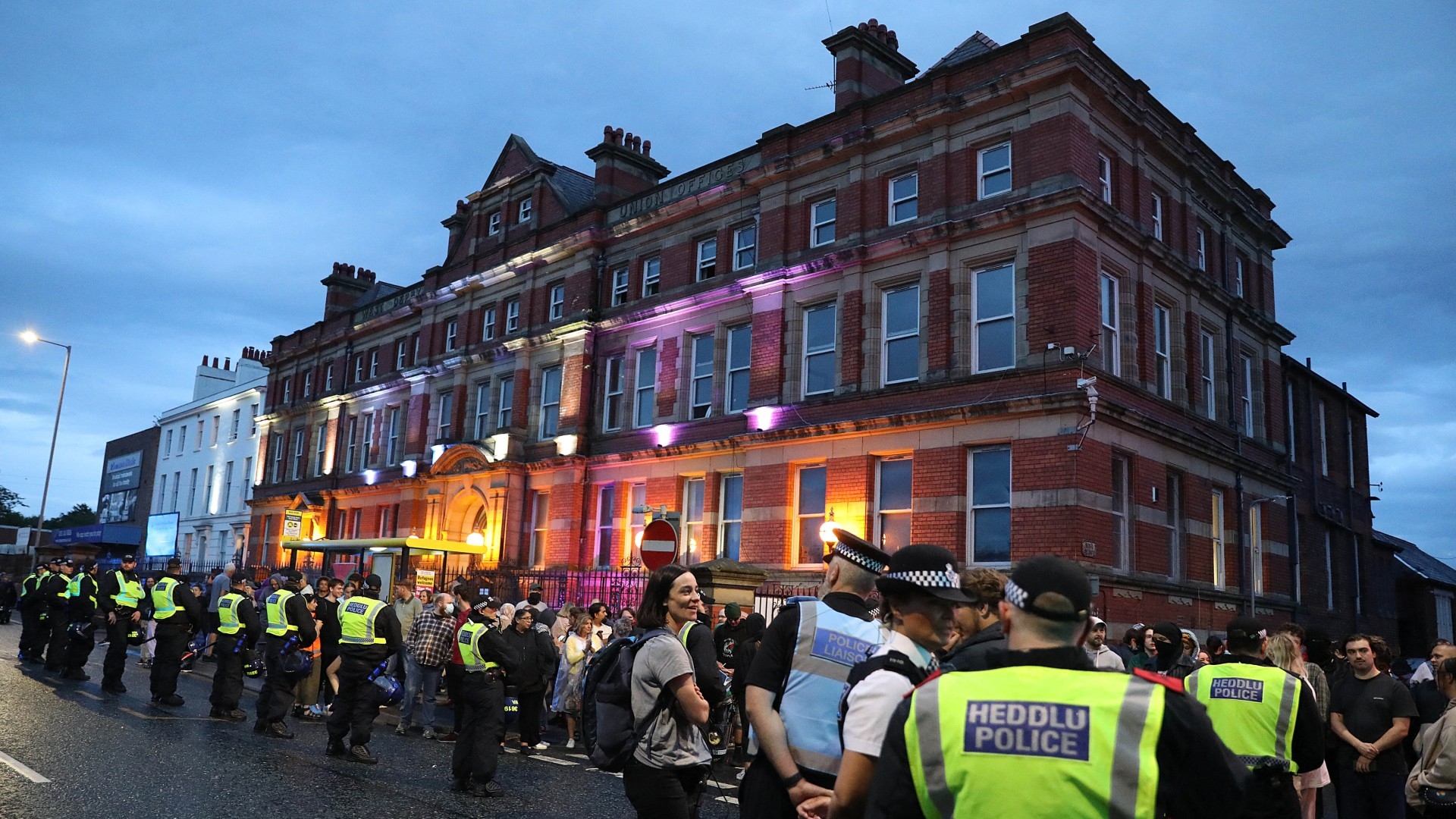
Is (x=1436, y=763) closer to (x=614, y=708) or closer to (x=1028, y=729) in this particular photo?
(x=614, y=708)

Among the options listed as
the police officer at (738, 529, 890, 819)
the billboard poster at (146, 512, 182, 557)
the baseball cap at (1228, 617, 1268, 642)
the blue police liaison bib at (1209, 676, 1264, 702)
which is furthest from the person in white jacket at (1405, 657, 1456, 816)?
the billboard poster at (146, 512, 182, 557)

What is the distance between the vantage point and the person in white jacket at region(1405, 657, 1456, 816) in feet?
21.8

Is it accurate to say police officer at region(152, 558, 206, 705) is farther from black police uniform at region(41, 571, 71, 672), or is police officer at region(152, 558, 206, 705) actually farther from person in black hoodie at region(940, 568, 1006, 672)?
person in black hoodie at region(940, 568, 1006, 672)

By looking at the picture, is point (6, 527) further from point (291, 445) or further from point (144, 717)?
point (144, 717)

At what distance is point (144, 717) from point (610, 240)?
17.4 m

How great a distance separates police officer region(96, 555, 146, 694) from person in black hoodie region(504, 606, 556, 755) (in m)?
6.89

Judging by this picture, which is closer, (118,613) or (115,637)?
(115,637)

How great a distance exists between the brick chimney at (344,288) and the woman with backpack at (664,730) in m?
40.7

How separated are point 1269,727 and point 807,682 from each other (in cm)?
318

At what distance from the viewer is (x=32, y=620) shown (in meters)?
20.0

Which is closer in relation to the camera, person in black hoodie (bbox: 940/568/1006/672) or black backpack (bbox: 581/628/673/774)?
person in black hoodie (bbox: 940/568/1006/672)

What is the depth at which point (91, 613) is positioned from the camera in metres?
18.2

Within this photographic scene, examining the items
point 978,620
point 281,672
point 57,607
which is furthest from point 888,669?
point 57,607

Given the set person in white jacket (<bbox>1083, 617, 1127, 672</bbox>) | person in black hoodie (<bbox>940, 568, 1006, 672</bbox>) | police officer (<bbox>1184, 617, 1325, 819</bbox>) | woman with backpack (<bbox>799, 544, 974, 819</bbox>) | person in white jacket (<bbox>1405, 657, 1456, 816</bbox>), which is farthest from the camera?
person in white jacket (<bbox>1083, 617, 1127, 672</bbox>)
